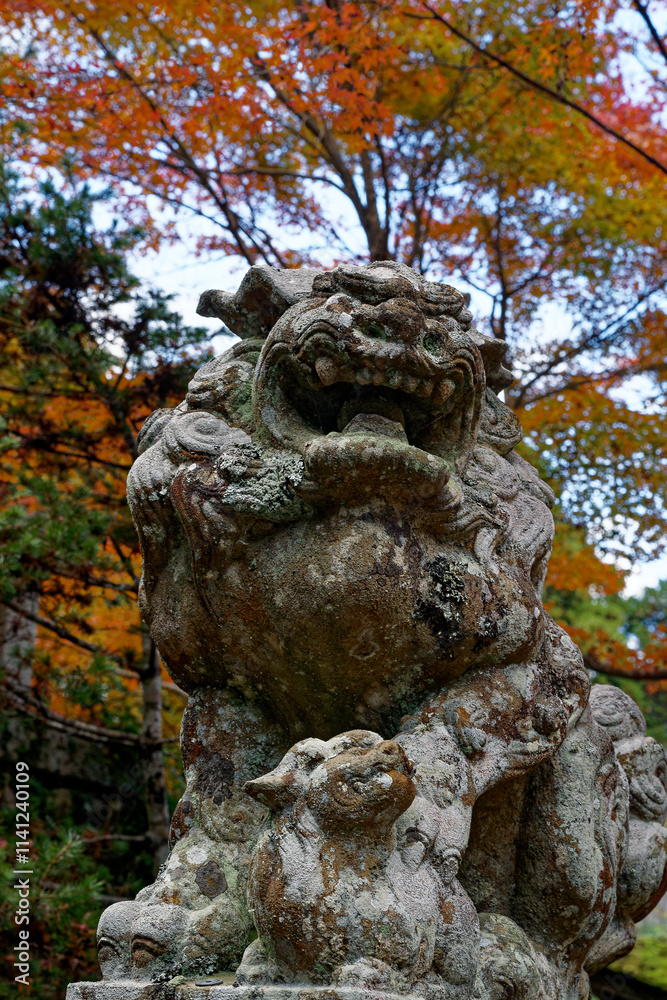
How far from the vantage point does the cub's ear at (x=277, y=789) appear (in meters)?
1.70

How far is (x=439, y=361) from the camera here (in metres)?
2.16

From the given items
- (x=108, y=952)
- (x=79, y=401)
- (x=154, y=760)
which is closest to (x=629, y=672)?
(x=154, y=760)

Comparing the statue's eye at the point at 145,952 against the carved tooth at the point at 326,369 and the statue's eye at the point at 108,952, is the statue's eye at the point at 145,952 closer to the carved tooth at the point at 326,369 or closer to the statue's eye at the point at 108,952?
the statue's eye at the point at 108,952

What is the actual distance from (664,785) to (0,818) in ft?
12.9

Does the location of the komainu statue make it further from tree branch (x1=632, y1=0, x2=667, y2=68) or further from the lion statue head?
tree branch (x1=632, y1=0, x2=667, y2=68)

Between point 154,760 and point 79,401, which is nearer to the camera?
point 154,760

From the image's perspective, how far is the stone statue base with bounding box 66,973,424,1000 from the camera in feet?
4.91

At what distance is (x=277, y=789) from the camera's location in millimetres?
1698

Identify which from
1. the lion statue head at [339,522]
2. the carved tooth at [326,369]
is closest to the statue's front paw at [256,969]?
the lion statue head at [339,522]

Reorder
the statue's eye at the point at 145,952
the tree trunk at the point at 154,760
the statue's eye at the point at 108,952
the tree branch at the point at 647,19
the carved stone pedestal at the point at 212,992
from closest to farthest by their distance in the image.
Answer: the carved stone pedestal at the point at 212,992 < the statue's eye at the point at 145,952 < the statue's eye at the point at 108,952 < the tree branch at the point at 647,19 < the tree trunk at the point at 154,760

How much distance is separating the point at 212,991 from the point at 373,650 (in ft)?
2.57

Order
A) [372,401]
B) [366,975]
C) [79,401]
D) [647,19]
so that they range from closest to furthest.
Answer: [366,975] → [372,401] → [647,19] → [79,401]

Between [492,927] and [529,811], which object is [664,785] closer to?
[529,811]

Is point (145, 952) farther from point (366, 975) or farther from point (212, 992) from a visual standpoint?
point (366, 975)
